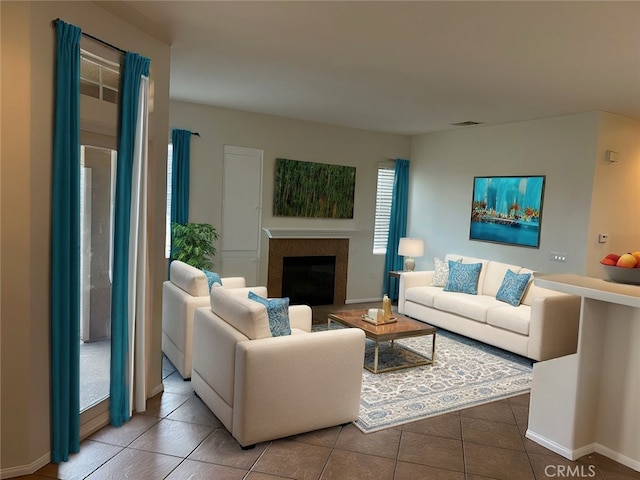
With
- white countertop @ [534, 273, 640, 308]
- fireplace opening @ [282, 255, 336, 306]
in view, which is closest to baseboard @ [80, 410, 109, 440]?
white countertop @ [534, 273, 640, 308]

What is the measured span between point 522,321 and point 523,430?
66.3 inches

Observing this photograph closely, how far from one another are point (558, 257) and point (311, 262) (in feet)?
11.4

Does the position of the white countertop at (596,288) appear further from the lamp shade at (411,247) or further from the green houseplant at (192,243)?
the lamp shade at (411,247)

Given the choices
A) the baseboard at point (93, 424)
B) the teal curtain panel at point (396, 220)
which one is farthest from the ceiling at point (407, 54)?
the baseboard at point (93, 424)

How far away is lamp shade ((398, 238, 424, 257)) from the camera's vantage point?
7273 mm

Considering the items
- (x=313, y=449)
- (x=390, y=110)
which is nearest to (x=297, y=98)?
(x=390, y=110)

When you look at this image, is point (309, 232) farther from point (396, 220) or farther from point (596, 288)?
point (596, 288)

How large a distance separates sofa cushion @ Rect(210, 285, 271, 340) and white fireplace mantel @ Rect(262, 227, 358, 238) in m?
3.34

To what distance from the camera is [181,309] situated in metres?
4.21

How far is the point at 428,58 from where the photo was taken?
3850mm

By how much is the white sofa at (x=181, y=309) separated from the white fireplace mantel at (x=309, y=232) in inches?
85.5

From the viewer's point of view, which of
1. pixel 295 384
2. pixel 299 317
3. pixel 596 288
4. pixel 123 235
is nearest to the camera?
pixel 596 288

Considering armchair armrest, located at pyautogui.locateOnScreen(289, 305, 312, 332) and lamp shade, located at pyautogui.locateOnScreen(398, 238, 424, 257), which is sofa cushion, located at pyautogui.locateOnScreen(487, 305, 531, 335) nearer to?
lamp shade, located at pyautogui.locateOnScreen(398, 238, 424, 257)

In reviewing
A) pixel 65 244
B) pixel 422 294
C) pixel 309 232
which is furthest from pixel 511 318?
pixel 65 244
